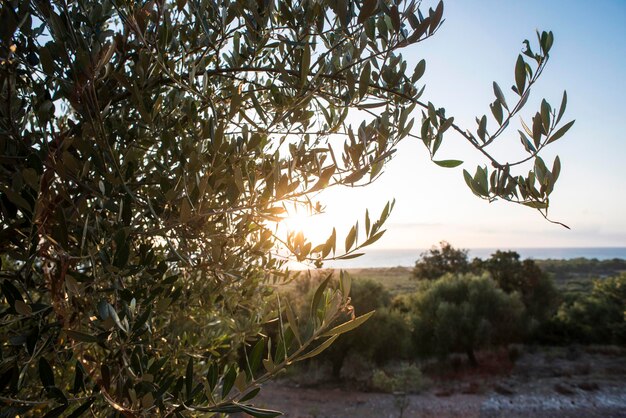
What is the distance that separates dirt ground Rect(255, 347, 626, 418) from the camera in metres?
12.7

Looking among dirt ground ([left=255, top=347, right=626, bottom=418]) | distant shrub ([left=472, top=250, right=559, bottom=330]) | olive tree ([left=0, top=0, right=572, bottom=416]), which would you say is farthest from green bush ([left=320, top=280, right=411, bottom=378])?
olive tree ([left=0, top=0, right=572, bottom=416])

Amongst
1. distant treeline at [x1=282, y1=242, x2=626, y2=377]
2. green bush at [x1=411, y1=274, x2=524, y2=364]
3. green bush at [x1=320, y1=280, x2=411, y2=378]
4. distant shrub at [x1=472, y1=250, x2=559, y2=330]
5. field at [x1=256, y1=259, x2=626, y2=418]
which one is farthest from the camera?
distant shrub at [x1=472, y1=250, x2=559, y2=330]

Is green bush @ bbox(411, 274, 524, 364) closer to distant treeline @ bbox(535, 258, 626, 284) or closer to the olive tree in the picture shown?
the olive tree

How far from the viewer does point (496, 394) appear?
Answer: 14.1m

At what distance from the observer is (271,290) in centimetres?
253

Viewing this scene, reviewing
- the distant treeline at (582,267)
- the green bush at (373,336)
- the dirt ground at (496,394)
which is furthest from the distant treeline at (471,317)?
the distant treeline at (582,267)

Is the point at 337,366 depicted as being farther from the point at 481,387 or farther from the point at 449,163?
the point at 449,163

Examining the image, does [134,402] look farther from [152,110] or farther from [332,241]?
[152,110]

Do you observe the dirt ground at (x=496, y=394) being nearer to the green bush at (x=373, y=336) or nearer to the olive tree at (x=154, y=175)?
the green bush at (x=373, y=336)

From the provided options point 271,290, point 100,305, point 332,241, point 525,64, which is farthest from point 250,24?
point 271,290

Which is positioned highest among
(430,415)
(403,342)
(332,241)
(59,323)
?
(332,241)

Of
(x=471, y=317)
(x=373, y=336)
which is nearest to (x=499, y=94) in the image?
(x=373, y=336)

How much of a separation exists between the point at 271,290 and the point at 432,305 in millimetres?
16950

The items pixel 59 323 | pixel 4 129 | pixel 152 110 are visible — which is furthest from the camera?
pixel 152 110
